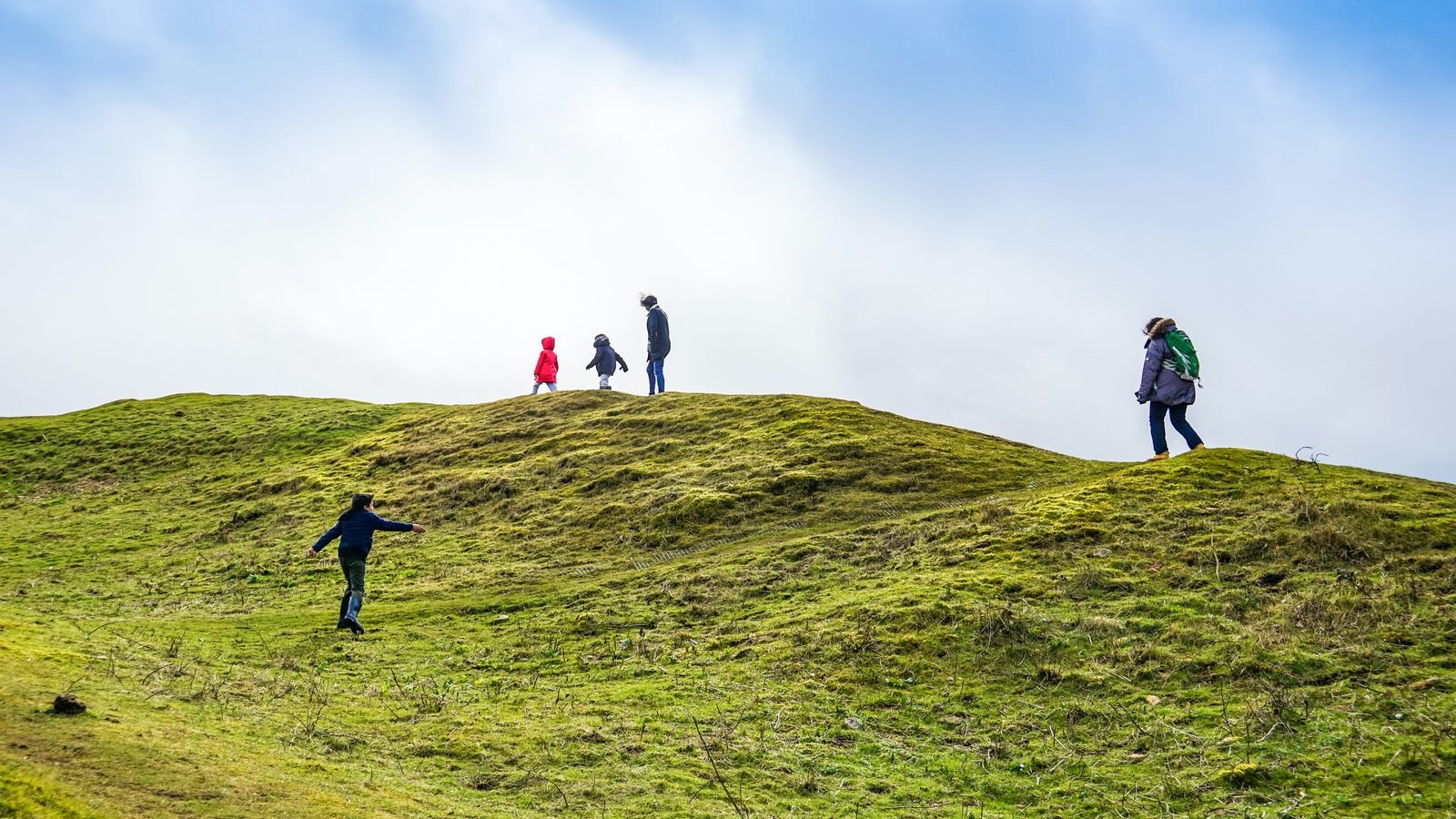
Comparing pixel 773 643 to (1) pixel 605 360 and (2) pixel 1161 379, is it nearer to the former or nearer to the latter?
(2) pixel 1161 379

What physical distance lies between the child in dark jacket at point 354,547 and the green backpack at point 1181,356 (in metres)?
15.0

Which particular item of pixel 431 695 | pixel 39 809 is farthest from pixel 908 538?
pixel 39 809

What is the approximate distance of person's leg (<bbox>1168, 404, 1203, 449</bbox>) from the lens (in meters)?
22.6

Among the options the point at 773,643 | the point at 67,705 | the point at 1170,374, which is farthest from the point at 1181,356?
the point at 67,705

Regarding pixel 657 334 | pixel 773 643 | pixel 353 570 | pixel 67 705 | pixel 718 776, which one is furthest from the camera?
pixel 657 334

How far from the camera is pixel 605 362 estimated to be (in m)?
36.1

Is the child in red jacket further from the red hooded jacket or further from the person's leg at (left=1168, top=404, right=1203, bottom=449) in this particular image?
the person's leg at (left=1168, top=404, right=1203, bottom=449)

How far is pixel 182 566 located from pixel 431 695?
13034mm

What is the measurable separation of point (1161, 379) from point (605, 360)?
18.8 metres

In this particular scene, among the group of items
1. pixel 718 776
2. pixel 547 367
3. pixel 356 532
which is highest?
pixel 547 367

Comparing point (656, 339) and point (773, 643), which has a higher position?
point (656, 339)

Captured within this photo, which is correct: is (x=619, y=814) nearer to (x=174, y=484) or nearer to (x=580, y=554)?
(x=580, y=554)

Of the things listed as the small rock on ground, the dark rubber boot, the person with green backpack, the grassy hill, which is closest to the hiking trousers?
the dark rubber boot

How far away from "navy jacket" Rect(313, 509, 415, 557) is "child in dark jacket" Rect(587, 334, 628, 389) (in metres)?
17.9
